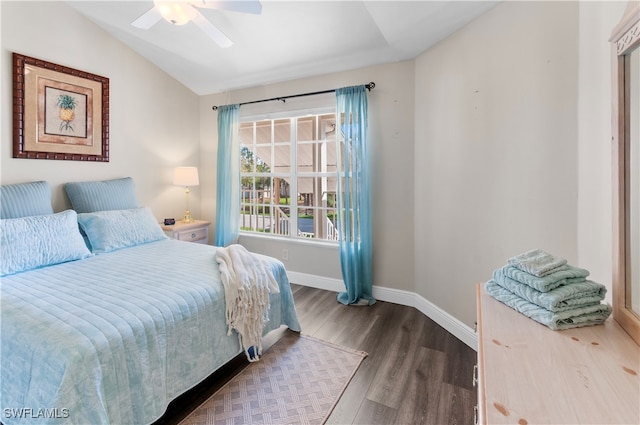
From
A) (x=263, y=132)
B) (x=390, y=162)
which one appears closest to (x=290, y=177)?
(x=263, y=132)

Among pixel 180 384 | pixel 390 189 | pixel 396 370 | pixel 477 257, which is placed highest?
pixel 390 189

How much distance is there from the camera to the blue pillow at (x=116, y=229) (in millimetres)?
2496

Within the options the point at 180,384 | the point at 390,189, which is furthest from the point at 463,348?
the point at 180,384

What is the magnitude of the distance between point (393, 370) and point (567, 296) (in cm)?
135

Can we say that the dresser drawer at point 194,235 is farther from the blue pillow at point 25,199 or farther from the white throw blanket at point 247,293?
the white throw blanket at point 247,293

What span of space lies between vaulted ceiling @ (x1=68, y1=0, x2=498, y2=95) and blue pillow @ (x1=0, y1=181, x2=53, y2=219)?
1754 millimetres

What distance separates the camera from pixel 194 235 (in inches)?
147

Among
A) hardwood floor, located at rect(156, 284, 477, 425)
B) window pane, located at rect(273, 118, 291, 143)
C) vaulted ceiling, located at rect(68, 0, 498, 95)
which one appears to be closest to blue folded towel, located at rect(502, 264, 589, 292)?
hardwood floor, located at rect(156, 284, 477, 425)

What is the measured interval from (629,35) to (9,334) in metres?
2.53

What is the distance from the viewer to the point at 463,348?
218 centimetres

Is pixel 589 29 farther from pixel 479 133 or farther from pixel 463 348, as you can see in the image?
pixel 463 348

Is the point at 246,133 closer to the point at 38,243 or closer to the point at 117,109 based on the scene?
the point at 117,109

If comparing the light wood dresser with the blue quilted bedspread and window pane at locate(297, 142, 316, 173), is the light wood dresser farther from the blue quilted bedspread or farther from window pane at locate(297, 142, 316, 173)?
window pane at locate(297, 142, 316, 173)

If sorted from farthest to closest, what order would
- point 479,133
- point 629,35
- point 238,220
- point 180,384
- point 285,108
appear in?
1. point 238,220
2. point 285,108
3. point 479,133
4. point 180,384
5. point 629,35
